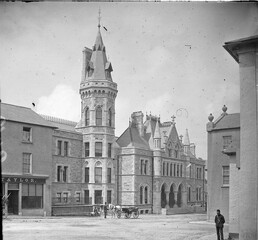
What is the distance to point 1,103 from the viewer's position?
26.2ft

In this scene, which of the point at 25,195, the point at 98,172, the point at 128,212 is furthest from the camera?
the point at 128,212

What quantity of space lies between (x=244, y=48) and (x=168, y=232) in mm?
3340

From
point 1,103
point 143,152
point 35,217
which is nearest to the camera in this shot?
point 1,103

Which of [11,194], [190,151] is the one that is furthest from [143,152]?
[11,194]

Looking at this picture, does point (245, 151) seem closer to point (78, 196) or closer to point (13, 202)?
point (78, 196)

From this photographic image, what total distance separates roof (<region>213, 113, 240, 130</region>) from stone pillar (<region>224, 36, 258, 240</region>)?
0.24m

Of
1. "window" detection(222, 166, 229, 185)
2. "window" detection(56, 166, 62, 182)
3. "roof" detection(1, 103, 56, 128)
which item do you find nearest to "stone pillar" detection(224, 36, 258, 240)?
"window" detection(222, 166, 229, 185)

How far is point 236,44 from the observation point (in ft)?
26.5

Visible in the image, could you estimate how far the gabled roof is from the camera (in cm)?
919

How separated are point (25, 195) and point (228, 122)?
3.64m

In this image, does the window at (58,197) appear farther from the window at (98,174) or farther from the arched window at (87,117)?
the arched window at (87,117)

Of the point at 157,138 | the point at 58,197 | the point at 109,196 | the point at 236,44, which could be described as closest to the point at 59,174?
the point at 58,197

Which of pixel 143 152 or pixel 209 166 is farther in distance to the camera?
pixel 143 152

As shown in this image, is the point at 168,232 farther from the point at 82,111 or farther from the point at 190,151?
the point at 82,111
